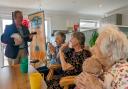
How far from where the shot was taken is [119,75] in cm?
114

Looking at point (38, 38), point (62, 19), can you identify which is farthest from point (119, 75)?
point (62, 19)

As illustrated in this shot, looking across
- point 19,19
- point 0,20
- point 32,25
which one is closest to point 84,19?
point 0,20

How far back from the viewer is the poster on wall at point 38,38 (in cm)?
391

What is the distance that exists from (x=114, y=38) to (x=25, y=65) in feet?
3.42

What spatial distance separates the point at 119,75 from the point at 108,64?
17 centimetres

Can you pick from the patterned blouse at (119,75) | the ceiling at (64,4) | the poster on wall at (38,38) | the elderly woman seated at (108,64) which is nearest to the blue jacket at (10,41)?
the poster on wall at (38,38)

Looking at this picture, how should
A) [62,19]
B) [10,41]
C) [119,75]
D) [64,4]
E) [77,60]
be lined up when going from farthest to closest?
[62,19]
[64,4]
[10,41]
[77,60]
[119,75]

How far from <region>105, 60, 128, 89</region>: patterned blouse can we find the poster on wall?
275 centimetres

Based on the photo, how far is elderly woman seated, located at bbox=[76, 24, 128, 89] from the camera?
1166 millimetres

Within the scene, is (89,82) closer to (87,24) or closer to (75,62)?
(75,62)

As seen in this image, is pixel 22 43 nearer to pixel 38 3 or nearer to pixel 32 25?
pixel 32 25

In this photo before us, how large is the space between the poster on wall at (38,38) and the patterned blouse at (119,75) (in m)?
2.75

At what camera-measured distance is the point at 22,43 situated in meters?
2.86

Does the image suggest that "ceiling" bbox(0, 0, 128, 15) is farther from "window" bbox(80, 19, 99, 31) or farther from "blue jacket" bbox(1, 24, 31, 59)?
"blue jacket" bbox(1, 24, 31, 59)
